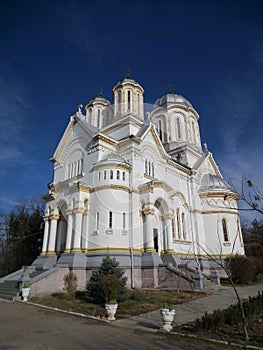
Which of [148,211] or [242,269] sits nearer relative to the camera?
[148,211]

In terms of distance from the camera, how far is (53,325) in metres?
7.90

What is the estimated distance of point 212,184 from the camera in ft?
88.6

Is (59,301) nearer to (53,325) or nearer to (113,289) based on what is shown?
(113,289)

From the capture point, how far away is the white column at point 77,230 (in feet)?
56.6

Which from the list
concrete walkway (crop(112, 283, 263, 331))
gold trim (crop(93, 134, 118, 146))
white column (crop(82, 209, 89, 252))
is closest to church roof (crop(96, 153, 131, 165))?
gold trim (crop(93, 134, 118, 146))

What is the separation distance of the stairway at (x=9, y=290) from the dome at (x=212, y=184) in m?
19.7

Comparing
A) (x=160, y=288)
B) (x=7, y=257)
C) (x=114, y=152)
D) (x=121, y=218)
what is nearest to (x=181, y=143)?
(x=114, y=152)

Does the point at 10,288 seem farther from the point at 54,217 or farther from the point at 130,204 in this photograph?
the point at 130,204

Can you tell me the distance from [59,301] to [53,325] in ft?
15.9

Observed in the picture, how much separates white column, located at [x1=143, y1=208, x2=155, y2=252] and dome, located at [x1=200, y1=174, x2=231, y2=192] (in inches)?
430

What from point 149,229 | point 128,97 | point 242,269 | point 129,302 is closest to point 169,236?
point 149,229

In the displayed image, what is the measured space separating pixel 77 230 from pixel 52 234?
345 centimetres

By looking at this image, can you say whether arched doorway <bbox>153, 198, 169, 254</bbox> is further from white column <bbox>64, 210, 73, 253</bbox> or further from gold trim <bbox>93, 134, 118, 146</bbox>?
white column <bbox>64, 210, 73, 253</bbox>

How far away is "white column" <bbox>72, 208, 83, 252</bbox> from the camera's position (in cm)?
1727
